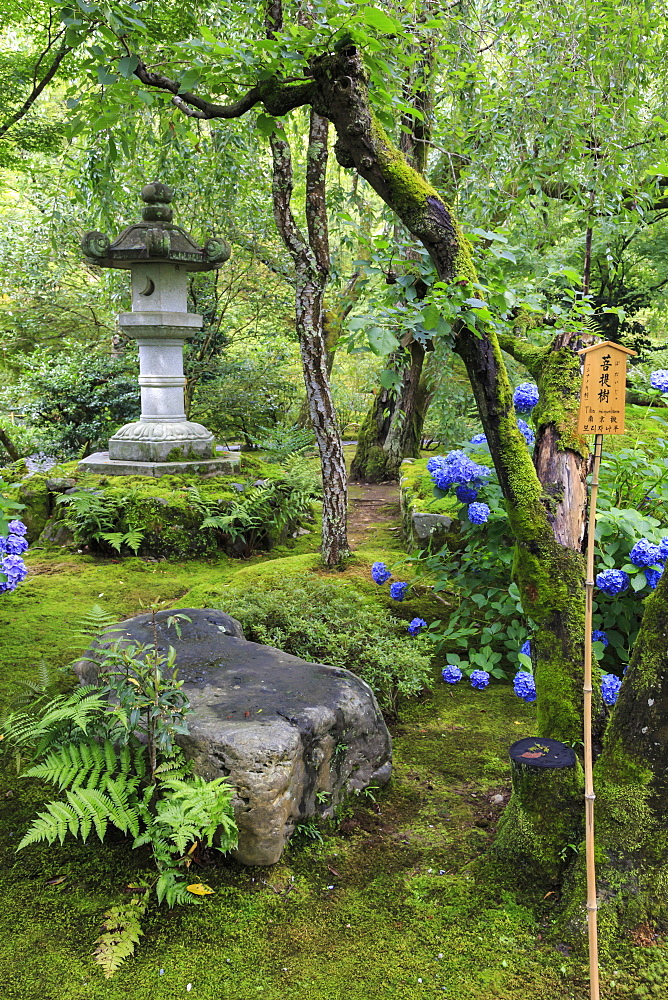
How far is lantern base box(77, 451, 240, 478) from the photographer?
6.75 m

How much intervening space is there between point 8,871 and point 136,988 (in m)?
0.72

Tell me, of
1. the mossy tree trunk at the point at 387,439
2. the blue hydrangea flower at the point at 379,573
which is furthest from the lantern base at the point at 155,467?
the blue hydrangea flower at the point at 379,573

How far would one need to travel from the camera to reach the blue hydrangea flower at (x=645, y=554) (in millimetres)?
3166

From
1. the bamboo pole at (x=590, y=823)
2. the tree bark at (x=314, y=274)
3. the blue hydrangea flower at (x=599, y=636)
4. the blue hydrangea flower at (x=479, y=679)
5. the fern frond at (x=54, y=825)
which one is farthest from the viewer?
the tree bark at (x=314, y=274)

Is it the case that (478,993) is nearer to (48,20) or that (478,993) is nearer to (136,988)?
(136,988)

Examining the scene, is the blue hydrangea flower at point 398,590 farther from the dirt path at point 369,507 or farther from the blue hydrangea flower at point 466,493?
the dirt path at point 369,507

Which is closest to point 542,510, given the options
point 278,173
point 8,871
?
point 8,871

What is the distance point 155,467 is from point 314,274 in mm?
2872

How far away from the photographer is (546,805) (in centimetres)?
220

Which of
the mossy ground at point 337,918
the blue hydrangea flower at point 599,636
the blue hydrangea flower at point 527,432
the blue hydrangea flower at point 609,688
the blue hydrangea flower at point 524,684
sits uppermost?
the blue hydrangea flower at point 527,432

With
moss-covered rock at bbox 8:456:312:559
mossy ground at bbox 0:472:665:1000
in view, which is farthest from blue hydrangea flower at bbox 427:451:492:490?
moss-covered rock at bbox 8:456:312:559

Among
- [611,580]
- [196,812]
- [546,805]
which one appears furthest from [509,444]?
[196,812]

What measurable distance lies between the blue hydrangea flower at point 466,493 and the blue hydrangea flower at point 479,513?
0.11 m

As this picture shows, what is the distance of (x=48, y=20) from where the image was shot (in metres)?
7.04
